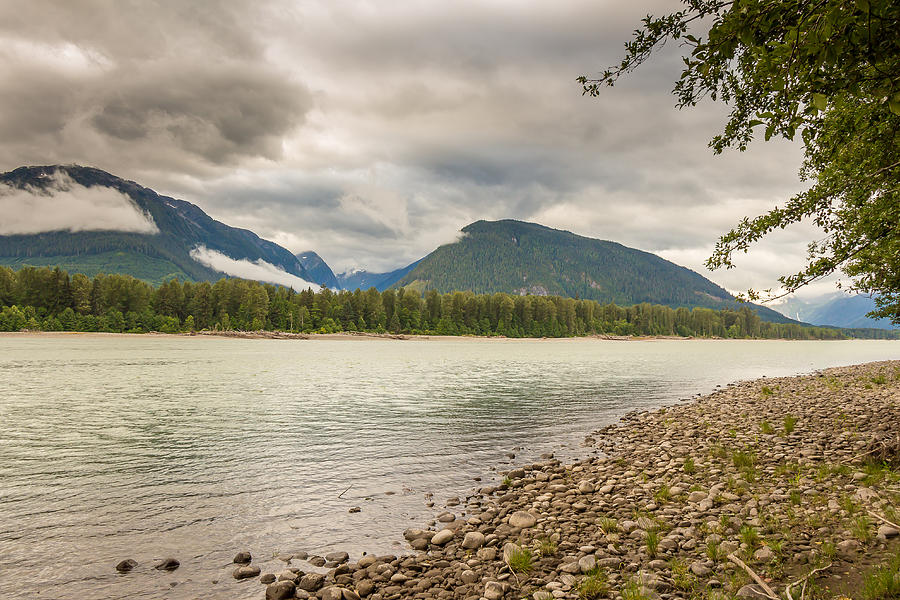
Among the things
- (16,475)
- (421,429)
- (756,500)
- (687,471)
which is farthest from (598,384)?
(16,475)

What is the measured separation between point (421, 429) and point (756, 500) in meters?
17.8

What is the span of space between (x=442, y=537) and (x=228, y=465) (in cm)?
1172

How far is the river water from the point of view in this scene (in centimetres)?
1165

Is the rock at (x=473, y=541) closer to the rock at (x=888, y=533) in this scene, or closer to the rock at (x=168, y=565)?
the rock at (x=168, y=565)

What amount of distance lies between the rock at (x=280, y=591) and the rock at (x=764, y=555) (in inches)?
352

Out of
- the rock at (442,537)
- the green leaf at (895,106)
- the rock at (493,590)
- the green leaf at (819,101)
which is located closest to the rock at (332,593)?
the rock at (493,590)

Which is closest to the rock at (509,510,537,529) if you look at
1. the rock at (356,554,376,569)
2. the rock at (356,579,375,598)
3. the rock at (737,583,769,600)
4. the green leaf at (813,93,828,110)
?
the rock at (356,554,376,569)

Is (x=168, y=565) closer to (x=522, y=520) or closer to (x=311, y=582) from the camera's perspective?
(x=311, y=582)

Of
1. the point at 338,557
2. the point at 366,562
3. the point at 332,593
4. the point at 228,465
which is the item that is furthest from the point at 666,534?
the point at 228,465

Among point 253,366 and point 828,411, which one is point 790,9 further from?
point 253,366

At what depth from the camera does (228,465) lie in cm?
1936

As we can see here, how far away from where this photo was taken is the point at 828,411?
23984mm

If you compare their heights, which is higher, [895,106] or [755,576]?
[895,106]

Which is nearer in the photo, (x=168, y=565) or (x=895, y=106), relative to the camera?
(x=895, y=106)
